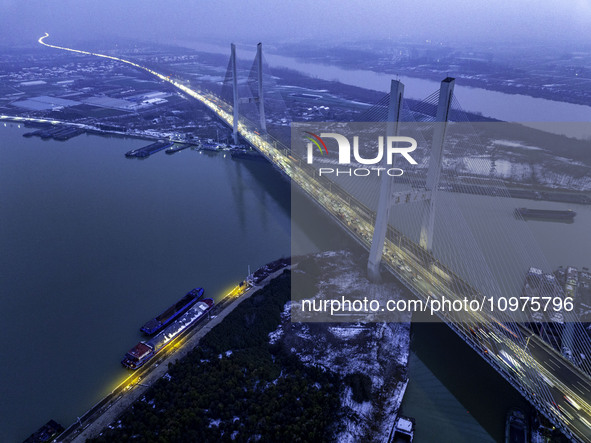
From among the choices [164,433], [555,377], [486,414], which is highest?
[555,377]

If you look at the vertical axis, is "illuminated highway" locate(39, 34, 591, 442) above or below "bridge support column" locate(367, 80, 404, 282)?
below

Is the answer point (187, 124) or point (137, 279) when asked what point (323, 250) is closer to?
point (137, 279)

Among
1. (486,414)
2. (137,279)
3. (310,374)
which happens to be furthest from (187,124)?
(486,414)

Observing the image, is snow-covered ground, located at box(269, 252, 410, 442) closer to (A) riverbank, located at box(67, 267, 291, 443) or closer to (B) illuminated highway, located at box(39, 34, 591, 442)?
(B) illuminated highway, located at box(39, 34, 591, 442)

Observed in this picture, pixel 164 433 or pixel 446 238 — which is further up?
pixel 446 238

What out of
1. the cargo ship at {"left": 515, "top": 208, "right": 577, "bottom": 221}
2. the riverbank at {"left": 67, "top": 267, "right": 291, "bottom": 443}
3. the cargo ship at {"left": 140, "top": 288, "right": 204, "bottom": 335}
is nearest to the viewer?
the riverbank at {"left": 67, "top": 267, "right": 291, "bottom": 443}

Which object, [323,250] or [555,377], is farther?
[323,250]

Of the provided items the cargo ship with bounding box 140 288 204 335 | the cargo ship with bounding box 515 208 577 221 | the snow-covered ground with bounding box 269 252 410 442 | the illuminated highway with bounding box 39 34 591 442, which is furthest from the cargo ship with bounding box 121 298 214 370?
the cargo ship with bounding box 515 208 577 221

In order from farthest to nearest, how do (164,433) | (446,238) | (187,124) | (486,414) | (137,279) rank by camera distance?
(187,124) → (446,238) → (137,279) → (486,414) → (164,433)
